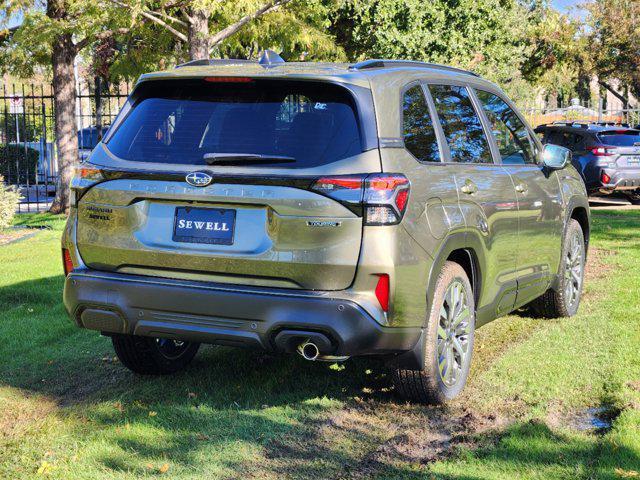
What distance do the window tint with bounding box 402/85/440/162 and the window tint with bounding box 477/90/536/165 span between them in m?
1.05

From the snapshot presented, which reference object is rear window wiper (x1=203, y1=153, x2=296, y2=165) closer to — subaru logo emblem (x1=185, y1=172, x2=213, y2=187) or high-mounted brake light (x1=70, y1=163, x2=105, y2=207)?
subaru logo emblem (x1=185, y1=172, x2=213, y2=187)

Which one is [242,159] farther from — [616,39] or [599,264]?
[616,39]

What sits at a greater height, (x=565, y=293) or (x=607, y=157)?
(x=565, y=293)

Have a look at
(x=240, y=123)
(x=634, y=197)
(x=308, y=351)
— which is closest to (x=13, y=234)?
(x=240, y=123)

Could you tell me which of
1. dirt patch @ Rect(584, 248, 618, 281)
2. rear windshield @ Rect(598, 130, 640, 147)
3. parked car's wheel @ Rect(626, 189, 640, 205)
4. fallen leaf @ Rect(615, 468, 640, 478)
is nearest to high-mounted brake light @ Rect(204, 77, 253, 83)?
fallen leaf @ Rect(615, 468, 640, 478)

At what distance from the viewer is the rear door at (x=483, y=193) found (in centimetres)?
537

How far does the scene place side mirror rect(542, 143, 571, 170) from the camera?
6.75m

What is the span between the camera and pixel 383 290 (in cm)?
443

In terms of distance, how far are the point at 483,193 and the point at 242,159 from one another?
174cm

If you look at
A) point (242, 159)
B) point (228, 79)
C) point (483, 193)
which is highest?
point (228, 79)

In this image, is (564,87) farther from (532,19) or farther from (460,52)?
(460,52)

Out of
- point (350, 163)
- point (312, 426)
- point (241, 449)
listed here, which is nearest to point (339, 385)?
point (312, 426)

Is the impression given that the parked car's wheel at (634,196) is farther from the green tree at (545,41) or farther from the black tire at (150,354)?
the black tire at (150,354)

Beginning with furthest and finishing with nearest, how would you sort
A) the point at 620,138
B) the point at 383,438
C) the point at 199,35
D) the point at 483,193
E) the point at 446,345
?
A: the point at 620,138 → the point at 199,35 → the point at 483,193 → the point at 446,345 → the point at 383,438
